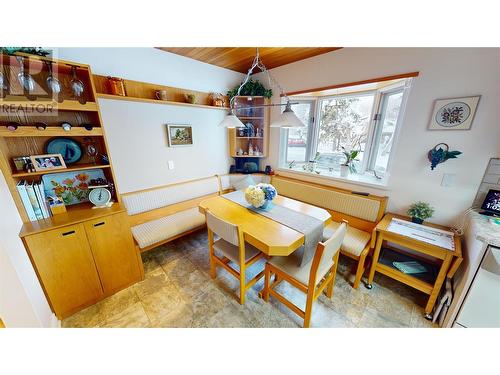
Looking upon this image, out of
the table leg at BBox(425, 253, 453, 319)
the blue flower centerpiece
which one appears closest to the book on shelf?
the blue flower centerpiece

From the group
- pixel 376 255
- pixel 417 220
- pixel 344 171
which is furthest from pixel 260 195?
pixel 417 220

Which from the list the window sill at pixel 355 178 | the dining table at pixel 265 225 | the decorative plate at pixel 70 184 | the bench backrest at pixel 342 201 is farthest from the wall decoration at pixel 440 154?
the decorative plate at pixel 70 184

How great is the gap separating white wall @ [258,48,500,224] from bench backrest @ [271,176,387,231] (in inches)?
7.8

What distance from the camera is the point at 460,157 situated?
160cm

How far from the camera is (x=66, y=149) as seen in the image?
1642mm

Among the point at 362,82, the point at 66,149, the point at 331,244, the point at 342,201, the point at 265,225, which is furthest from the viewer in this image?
the point at 342,201

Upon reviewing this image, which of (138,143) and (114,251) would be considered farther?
(138,143)

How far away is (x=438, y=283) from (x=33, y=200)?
340 centimetres

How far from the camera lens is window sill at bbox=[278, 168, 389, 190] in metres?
2.08

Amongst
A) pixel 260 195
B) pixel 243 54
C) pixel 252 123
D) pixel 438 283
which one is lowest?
pixel 438 283

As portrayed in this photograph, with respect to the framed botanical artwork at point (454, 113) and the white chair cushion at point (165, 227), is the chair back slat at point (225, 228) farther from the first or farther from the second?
the framed botanical artwork at point (454, 113)

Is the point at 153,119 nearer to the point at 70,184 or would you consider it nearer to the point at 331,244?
the point at 70,184

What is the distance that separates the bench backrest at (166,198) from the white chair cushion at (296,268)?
1.65 m
